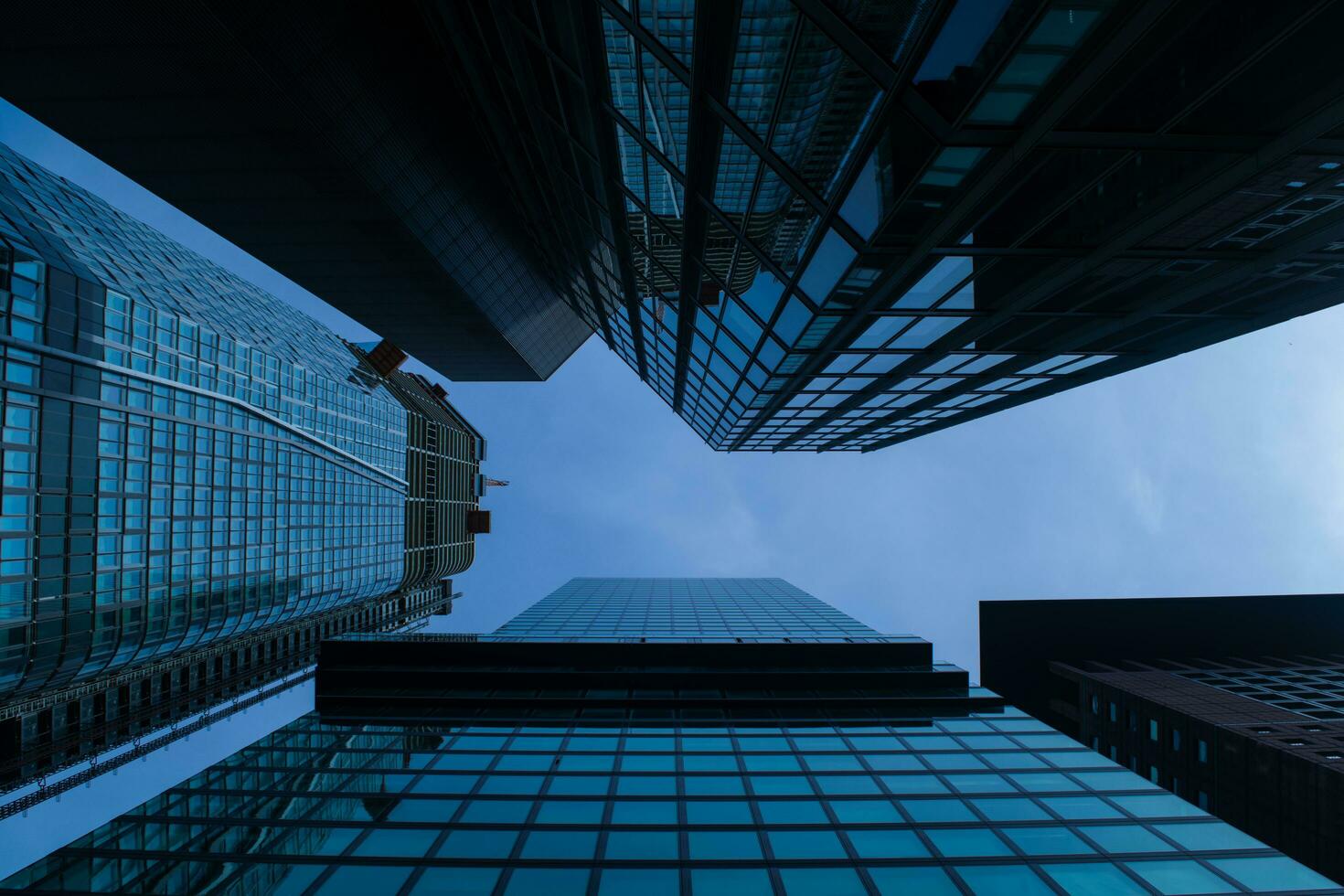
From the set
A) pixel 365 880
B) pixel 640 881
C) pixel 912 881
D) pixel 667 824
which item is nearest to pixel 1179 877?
pixel 912 881

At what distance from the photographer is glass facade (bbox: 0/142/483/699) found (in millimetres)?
37875

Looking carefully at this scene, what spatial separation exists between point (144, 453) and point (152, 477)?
7.06 ft

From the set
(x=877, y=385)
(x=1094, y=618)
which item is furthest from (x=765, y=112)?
(x=1094, y=618)

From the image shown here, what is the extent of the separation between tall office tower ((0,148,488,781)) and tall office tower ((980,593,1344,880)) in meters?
60.4

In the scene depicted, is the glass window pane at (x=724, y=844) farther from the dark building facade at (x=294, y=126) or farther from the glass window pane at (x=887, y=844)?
the dark building facade at (x=294, y=126)

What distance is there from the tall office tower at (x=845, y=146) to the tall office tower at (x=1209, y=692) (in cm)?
2392

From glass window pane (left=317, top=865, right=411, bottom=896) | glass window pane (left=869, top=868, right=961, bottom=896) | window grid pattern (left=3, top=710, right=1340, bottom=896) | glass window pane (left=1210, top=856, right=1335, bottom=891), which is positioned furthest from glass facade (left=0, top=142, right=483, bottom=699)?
glass window pane (left=1210, top=856, right=1335, bottom=891)

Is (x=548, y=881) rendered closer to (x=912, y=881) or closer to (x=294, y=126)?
(x=912, y=881)

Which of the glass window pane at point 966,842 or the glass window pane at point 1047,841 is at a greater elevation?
the glass window pane at point 1047,841

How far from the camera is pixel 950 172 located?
8477mm

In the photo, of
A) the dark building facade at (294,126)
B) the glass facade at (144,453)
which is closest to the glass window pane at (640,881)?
the dark building facade at (294,126)

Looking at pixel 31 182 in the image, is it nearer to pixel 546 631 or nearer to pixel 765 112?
pixel 546 631

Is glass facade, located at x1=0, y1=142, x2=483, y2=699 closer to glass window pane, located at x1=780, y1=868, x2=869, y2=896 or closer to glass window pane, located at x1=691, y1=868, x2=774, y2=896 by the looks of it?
glass window pane, located at x1=691, y1=868, x2=774, y2=896

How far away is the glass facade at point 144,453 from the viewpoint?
124ft
